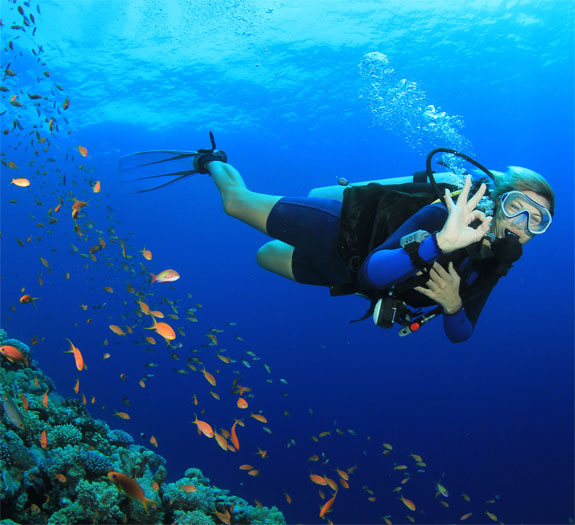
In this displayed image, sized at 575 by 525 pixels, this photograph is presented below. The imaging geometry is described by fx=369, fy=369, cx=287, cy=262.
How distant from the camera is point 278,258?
184 inches

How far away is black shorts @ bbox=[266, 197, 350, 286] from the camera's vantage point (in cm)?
360

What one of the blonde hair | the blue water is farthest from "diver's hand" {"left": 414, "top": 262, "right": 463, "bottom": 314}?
the blue water

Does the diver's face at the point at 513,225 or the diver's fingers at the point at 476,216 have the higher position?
the diver's face at the point at 513,225

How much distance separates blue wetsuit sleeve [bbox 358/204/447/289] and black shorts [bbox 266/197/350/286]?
0.78 metres

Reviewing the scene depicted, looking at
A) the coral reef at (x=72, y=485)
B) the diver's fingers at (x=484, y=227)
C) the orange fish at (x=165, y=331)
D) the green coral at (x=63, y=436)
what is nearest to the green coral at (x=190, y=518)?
the coral reef at (x=72, y=485)

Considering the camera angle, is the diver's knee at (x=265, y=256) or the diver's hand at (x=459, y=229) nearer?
the diver's hand at (x=459, y=229)

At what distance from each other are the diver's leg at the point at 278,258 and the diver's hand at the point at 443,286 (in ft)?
5.95

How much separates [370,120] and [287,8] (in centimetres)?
1438

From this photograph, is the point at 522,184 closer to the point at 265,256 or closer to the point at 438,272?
the point at 438,272

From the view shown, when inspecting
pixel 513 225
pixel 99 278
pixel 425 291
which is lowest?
pixel 425 291

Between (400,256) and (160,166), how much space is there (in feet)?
16.4

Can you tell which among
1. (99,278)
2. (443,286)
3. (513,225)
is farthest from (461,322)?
(99,278)

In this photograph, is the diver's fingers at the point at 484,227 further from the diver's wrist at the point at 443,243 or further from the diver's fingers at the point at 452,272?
the diver's fingers at the point at 452,272

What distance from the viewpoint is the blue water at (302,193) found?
1961cm
